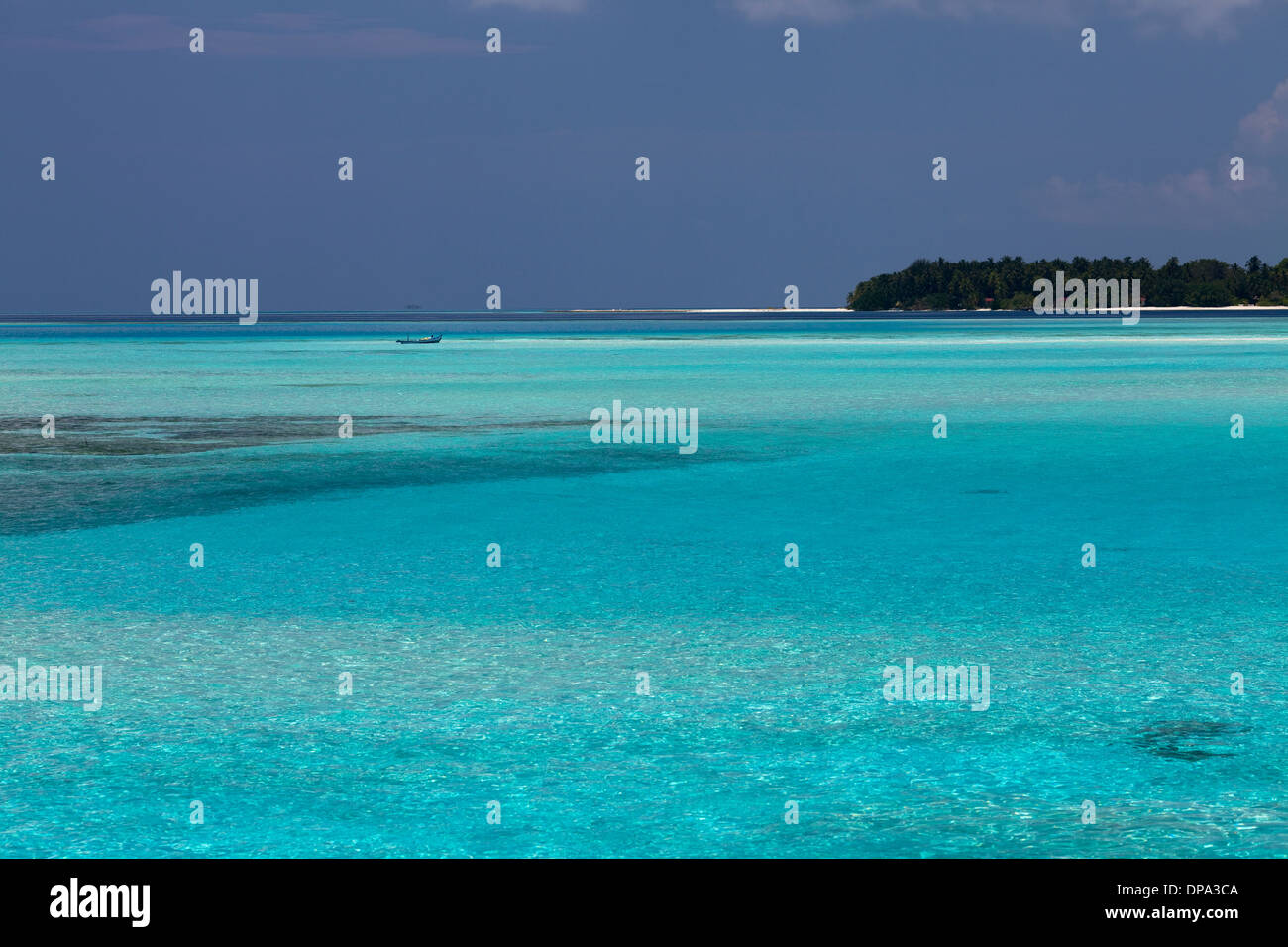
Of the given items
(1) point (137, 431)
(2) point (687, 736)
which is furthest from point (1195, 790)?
(1) point (137, 431)

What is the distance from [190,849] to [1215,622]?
7.95m

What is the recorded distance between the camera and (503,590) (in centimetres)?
Result: 1264

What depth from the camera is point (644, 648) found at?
34.3ft

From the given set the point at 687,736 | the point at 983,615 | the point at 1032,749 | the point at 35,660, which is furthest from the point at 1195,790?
the point at 35,660

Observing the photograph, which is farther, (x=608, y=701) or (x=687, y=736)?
(x=608, y=701)

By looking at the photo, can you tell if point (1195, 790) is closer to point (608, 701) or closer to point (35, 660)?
point (608, 701)

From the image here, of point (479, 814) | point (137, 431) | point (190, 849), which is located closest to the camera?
point (190, 849)

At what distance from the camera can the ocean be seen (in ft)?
23.1

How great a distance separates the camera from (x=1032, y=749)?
316 inches

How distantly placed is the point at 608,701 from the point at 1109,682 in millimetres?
3246

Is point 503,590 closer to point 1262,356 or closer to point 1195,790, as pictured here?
point 1195,790

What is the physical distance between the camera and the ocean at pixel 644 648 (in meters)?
7.05
